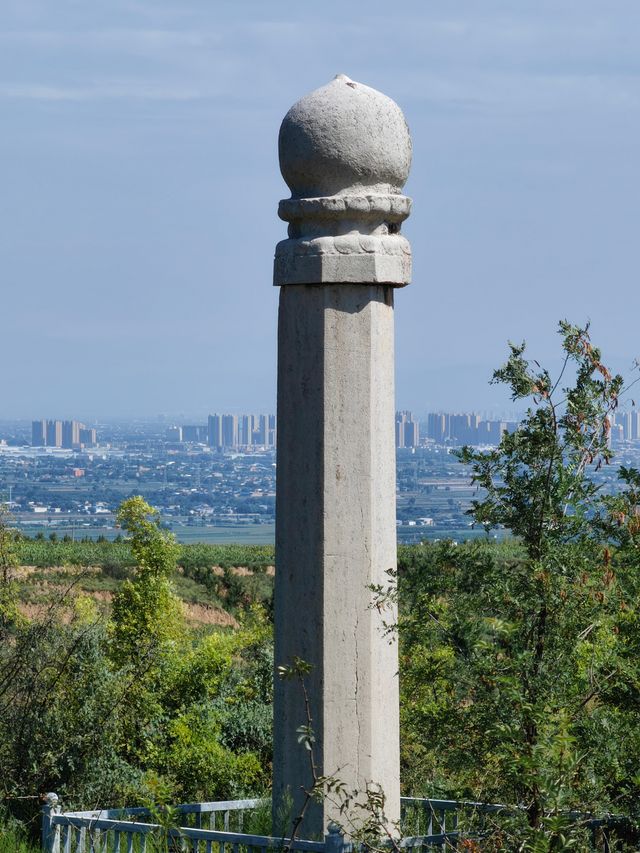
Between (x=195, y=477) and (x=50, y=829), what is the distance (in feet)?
424

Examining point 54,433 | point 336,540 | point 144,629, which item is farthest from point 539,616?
point 54,433

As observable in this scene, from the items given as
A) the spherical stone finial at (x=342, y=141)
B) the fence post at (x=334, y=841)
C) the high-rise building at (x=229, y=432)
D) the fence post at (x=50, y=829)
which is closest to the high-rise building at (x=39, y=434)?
the high-rise building at (x=229, y=432)

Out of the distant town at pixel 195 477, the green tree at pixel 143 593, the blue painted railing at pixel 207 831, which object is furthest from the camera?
the distant town at pixel 195 477

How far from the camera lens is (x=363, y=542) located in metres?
7.48

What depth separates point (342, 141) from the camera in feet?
24.7

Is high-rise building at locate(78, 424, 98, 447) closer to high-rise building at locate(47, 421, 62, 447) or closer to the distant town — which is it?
the distant town

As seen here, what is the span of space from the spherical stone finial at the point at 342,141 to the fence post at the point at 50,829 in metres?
3.78

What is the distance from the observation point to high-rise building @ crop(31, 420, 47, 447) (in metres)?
190

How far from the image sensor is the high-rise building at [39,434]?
190250 mm

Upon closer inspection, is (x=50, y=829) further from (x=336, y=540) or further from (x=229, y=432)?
(x=229, y=432)

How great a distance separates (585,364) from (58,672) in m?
6.62

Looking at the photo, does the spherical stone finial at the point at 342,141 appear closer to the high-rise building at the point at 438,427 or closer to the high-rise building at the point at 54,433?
the high-rise building at the point at 438,427

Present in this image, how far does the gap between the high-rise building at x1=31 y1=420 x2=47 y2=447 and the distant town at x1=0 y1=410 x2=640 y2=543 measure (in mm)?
131

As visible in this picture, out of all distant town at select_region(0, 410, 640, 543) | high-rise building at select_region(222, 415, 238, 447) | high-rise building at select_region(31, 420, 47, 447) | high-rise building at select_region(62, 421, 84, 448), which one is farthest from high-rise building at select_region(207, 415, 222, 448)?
high-rise building at select_region(31, 420, 47, 447)
